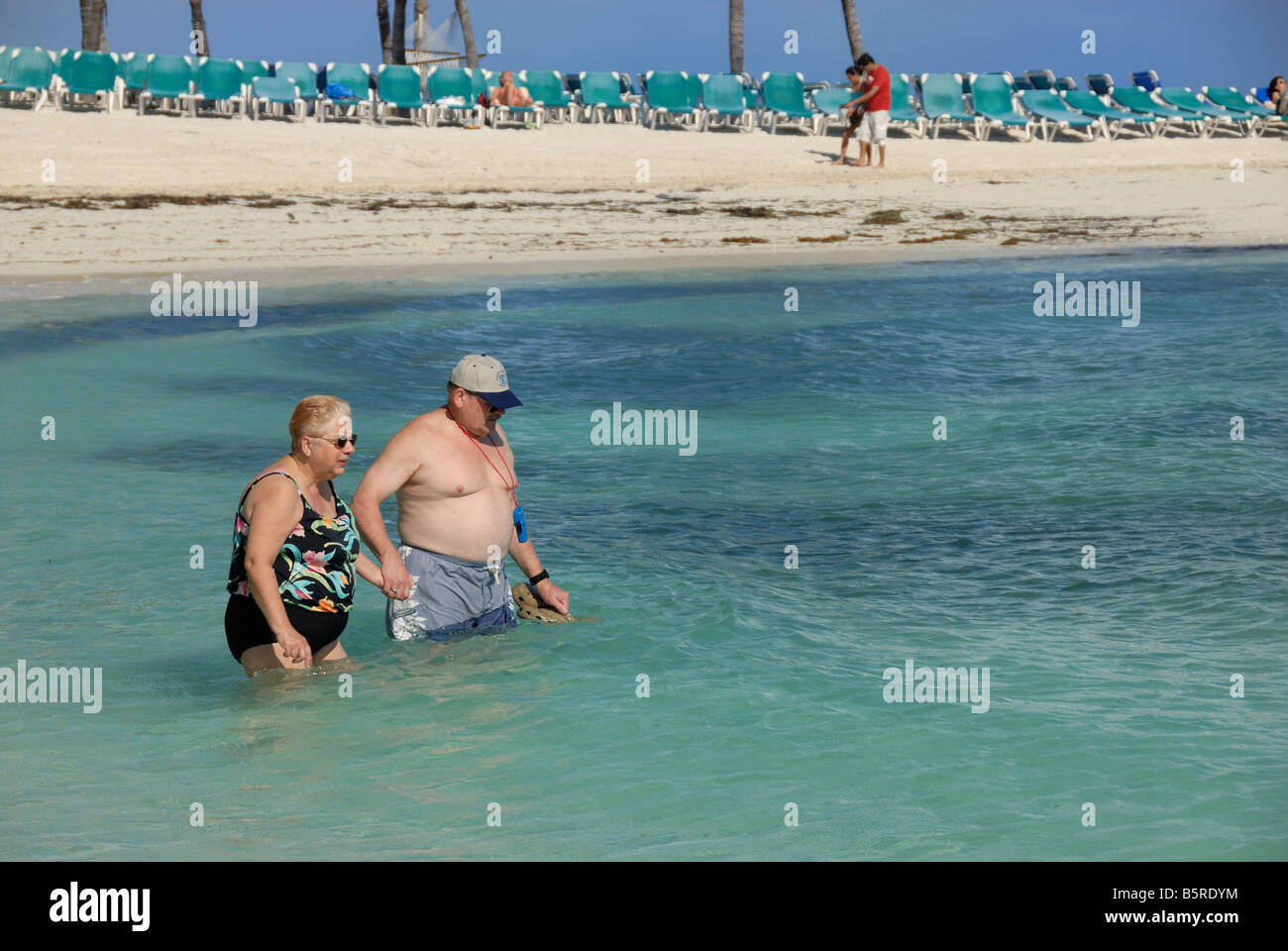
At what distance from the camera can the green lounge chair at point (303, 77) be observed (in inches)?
1175

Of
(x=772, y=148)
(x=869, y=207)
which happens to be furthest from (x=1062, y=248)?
(x=772, y=148)

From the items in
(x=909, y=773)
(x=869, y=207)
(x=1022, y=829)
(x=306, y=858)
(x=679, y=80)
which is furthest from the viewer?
(x=679, y=80)

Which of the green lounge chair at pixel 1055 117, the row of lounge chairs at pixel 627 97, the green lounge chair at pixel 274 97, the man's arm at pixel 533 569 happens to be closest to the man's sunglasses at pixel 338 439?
the man's arm at pixel 533 569

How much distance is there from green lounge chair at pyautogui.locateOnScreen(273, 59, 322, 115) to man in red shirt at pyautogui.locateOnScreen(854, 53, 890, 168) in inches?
438

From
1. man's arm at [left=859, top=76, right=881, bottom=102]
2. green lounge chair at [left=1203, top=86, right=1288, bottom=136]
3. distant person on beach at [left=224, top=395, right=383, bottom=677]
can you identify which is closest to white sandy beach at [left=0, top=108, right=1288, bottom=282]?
man's arm at [left=859, top=76, right=881, bottom=102]

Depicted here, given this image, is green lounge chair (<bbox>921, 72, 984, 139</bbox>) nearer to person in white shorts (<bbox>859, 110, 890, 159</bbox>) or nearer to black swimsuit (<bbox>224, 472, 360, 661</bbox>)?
person in white shorts (<bbox>859, 110, 890, 159</bbox>)

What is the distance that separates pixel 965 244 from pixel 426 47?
2565 cm

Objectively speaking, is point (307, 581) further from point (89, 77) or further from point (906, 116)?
point (906, 116)

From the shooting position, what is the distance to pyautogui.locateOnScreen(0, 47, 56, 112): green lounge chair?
27.1m

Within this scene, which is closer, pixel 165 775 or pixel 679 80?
pixel 165 775

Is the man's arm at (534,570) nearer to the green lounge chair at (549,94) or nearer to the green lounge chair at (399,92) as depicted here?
the green lounge chair at (399,92)

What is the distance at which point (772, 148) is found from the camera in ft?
95.9

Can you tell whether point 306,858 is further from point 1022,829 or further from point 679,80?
point 679,80

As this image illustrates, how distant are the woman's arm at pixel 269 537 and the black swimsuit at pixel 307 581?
0.14 feet
